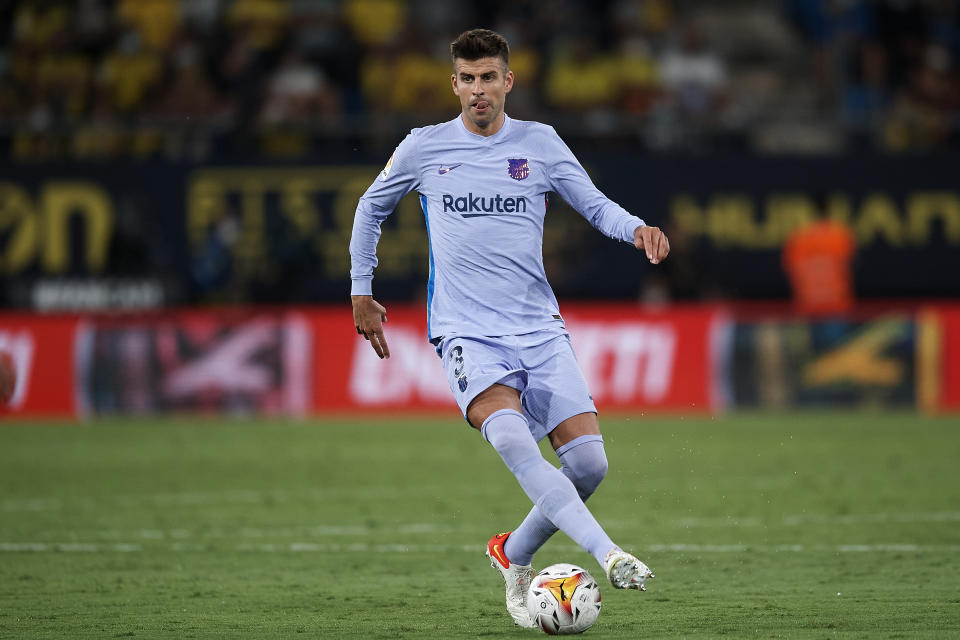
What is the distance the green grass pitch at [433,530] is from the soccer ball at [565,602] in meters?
0.10

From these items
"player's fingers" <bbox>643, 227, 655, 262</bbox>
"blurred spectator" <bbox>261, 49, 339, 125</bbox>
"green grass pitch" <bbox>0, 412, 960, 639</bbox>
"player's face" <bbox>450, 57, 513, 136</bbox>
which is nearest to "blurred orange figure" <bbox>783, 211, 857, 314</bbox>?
"green grass pitch" <bbox>0, 412, 960, 639</bbox>

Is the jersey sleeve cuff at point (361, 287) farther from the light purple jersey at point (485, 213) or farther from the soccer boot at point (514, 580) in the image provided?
the soccer boot at point (514, 580)

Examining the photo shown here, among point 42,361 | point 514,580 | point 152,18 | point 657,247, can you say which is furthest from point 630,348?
point 657,247

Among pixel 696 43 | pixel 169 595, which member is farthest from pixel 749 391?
pixel 169 595

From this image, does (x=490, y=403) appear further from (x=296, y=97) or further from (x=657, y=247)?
(x=296, y=97)

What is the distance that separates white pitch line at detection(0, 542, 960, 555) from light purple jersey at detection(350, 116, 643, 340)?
2.52 meters

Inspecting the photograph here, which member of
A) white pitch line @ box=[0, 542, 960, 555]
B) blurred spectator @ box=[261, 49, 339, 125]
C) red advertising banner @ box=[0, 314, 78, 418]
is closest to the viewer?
white pitch line @ box=[0, 542, 960, 555]

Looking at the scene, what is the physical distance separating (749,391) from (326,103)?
6.49m

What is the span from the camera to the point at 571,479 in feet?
21.6

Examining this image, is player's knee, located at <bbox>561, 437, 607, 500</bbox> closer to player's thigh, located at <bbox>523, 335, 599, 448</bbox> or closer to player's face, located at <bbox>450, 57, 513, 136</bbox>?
player's thigh, located at <bbox>523, 335, 599, 448</bbox>

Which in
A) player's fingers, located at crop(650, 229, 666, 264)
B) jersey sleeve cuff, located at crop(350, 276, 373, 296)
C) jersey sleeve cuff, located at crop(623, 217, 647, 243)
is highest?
jersey sleeve cuff, located at crop(623, 217, 647, 243)

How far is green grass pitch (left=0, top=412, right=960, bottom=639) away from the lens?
661 centimetres

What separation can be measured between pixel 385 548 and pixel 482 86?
3413mm

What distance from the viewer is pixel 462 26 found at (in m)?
20.5
